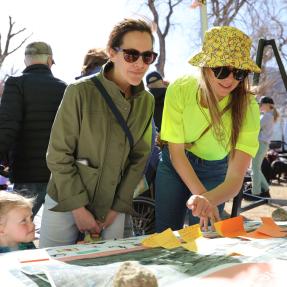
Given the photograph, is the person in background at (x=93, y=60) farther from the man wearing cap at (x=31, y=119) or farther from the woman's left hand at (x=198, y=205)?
the woman's left hand at (x=198, y=205)

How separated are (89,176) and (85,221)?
6.9 inches

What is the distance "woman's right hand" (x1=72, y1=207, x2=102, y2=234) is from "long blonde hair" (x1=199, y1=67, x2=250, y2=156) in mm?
643

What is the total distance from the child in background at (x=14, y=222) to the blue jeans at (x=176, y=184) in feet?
2.31

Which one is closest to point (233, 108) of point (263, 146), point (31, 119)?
point (31, 119)

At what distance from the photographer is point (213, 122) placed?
74.4 inches

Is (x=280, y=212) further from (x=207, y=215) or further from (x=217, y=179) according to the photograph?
(x=207, y=215)

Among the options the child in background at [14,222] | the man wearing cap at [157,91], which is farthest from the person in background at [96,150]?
the man wearing cap at [157,91]

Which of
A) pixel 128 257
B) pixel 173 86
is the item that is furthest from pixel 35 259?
pixel 173 86

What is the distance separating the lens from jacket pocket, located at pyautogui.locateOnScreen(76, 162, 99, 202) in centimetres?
172

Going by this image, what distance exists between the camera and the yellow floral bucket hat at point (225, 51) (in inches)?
69.1

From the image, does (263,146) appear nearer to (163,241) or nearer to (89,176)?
(89,176)

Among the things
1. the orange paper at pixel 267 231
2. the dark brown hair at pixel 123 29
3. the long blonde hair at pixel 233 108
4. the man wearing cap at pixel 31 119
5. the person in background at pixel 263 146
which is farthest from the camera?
the person in background at pixel 263 146

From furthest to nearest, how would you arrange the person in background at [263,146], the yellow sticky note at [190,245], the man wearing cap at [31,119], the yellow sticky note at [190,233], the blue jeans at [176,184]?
the person in background at [263,146], the man wearing cap at [31,119], the blue jeans at [176,184], the yellow sticky note at [190,233], the yellow sticky note at [190,245]

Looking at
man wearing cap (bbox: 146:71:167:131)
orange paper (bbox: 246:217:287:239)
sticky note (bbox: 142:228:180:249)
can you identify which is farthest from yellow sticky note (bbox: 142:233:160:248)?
man wearing cap (bbox: 146:71:167:131)
